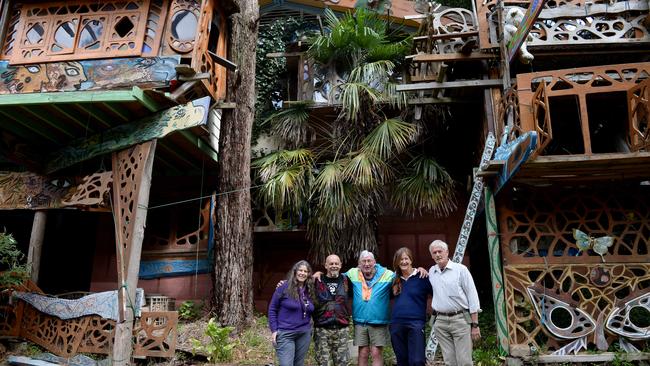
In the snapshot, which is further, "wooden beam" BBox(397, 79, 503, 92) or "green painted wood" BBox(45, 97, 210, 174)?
"wooden beam" BBox(397, 79, 503, 92)

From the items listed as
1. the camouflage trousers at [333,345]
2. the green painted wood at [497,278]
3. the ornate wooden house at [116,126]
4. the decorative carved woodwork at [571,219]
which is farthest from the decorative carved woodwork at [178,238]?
the decorative carved woodwork at [571,219]

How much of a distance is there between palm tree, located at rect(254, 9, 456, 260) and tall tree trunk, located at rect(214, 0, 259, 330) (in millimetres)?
733

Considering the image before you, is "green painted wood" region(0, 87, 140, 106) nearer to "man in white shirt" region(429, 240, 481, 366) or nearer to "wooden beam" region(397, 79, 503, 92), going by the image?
"wooden beam" region(397, 79, 503, 92)

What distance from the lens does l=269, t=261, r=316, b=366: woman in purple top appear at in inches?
192

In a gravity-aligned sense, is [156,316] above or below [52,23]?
below

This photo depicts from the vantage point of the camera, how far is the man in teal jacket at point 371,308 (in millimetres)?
5043

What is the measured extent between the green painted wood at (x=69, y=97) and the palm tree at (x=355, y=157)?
9.11 feet

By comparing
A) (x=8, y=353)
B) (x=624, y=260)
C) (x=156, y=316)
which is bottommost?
(x=8, y=353)

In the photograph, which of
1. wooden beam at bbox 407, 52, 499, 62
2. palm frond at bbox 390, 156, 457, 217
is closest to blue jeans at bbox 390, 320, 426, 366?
palm frond at bbox 390, 156, 457, 217

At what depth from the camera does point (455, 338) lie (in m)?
4.85

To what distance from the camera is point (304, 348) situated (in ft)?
16.4

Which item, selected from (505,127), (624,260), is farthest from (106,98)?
(624,260)

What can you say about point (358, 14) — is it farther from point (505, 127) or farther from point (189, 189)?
point (189, 189)

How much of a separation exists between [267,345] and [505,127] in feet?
15.2
